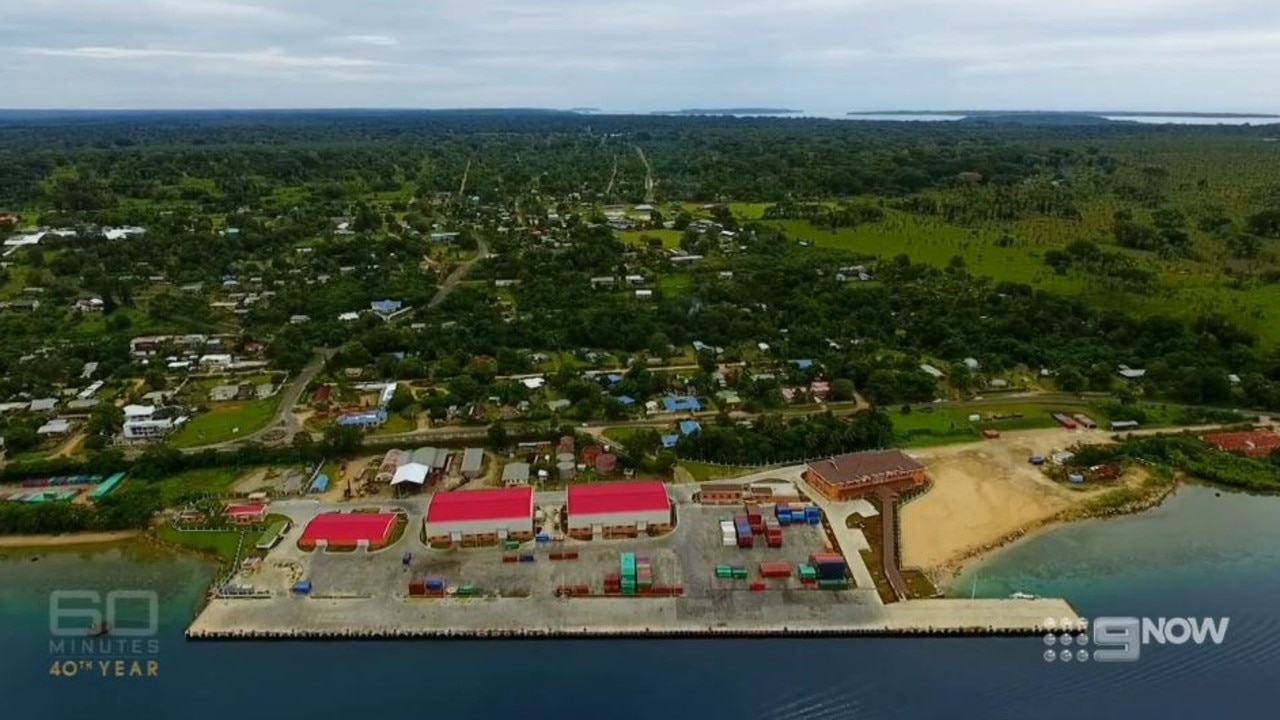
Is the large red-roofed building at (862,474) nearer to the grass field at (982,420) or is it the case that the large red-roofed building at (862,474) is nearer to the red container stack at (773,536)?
the grass field at (982,420)

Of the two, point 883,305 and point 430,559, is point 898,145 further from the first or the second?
point 430,559

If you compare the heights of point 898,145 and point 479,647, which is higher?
point 898,145

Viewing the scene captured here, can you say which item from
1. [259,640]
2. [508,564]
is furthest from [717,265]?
[259,640]

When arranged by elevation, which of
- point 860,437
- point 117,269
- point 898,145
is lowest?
point 860,437

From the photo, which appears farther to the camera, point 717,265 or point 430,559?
point 717,265

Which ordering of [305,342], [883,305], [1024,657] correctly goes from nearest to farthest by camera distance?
[1024,657]
[305,342]
[883,305]

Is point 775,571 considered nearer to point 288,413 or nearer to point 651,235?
point 288,413

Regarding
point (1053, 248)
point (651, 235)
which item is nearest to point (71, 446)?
point (651, 235)
